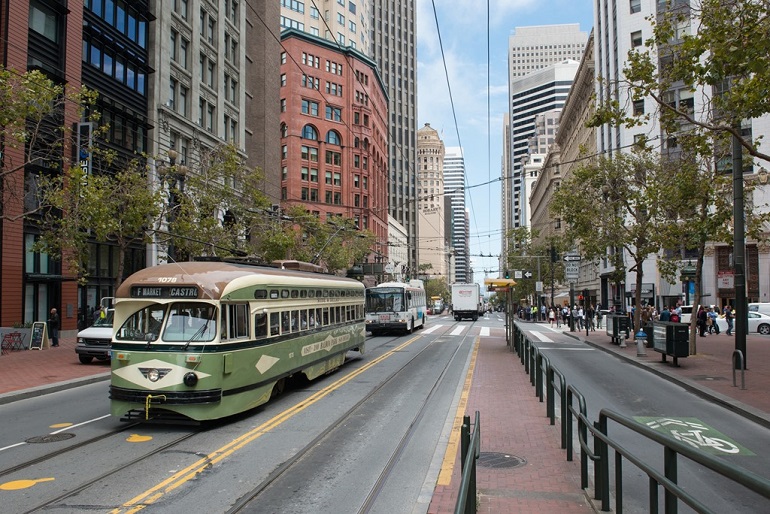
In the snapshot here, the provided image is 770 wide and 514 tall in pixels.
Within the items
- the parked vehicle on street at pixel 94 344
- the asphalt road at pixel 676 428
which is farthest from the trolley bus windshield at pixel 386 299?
the parked vehicle on street at pixel 94 344

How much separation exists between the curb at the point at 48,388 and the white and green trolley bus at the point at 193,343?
4367 mm

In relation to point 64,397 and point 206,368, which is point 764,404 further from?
point 64,397

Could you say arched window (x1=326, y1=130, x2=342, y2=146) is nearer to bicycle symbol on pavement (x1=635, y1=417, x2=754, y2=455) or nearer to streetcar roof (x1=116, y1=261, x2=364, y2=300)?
streetcar roof (x1=116, y1=261, x2=364, y2=300)

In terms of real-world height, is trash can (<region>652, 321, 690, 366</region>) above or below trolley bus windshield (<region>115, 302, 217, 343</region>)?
below

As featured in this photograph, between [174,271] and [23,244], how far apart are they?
20.4 meters

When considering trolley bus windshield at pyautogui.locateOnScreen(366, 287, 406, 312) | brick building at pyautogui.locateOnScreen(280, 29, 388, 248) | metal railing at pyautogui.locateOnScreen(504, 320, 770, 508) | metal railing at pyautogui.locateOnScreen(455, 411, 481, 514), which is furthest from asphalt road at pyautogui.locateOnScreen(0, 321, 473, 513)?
brick building at pyautogui.locateOnScreen(280, 29, 388, 248)

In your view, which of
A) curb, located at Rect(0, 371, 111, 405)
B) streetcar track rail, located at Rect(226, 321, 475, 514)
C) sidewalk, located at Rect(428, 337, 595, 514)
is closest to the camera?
sidewalk, located at Rect(428, 337, 595, 514)

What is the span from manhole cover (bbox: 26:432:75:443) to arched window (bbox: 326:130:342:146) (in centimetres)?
7397

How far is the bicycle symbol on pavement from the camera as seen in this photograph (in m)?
9.01

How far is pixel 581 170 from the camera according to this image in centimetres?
2550

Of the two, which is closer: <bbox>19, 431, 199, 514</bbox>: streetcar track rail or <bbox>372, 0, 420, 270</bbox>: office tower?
<bbox>19, 431, 199, 514</bbox>: streetcar track rail

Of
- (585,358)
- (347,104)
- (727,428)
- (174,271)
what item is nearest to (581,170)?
(585,358)

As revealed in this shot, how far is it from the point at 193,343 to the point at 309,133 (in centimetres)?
7254

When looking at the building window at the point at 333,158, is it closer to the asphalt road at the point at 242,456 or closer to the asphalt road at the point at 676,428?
the asphalt road at the point at 676,428
